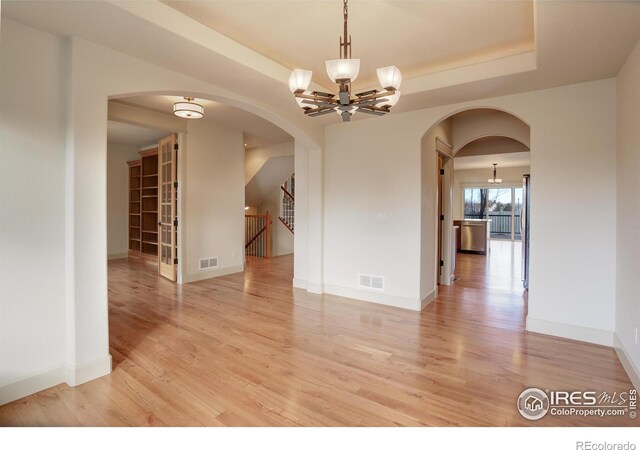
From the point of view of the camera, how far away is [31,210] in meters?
2.37

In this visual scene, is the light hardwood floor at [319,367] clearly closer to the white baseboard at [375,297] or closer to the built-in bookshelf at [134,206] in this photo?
the white baseboard at [375,297]

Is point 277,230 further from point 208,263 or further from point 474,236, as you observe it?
point 474,236

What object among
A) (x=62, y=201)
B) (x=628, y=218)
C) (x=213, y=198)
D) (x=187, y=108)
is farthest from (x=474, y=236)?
(x=62, y=201)

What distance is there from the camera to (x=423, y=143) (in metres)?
4.45

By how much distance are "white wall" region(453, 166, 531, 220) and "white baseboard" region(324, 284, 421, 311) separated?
8994 mm

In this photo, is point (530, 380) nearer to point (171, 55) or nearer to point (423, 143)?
point (423, 143)

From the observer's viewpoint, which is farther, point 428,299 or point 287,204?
point 287,204

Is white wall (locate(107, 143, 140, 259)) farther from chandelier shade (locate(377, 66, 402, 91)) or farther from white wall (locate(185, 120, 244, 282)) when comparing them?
chandelier shade (locate(377, 66, 402, 91))

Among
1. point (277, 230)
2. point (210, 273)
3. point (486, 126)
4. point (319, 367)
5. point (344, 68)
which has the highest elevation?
point (486, 126)

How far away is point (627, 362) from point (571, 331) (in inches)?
28.2

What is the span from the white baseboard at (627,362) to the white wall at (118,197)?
930 centimetres

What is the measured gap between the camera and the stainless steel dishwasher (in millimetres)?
9469

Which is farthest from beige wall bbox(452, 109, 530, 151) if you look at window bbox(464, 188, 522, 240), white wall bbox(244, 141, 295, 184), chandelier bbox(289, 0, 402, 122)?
window bbox(464, 188, 522, 240)
